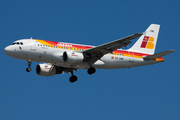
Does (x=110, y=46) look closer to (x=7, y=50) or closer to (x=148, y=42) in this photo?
(x=148, y=42)

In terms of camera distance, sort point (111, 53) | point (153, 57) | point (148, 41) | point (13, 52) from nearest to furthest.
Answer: point (13, 52) < point (111, 53) < point (153, 57) < point (148, 41)

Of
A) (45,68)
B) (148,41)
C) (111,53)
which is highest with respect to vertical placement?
(148,41)

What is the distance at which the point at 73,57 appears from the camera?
3731 centimetres

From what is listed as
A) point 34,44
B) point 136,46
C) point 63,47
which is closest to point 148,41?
point 136,46

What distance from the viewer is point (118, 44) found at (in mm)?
37125

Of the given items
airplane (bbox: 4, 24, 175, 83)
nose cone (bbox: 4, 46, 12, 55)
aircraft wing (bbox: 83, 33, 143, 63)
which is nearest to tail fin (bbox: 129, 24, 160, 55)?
airplane (bbox: 4, 24, 175, 83)

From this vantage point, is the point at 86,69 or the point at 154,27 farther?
the point at 154,27

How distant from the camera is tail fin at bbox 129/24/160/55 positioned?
44938 mm

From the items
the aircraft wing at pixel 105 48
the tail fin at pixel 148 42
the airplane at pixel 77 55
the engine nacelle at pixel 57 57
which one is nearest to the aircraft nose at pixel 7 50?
the airplane at pixel 77 55

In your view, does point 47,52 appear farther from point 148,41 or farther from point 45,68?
point 148,41

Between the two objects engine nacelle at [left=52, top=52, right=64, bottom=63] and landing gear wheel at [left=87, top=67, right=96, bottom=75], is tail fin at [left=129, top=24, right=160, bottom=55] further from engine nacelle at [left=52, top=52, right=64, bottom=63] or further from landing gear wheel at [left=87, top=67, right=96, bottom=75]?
engine nacelle at [left=52, top=52, right=64, bottom=63]

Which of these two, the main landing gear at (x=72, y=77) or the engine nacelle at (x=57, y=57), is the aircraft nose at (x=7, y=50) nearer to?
the engine nacelle at (x=57, y=57)

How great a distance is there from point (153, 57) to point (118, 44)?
7903 mm

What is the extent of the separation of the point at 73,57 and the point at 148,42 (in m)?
14.2
